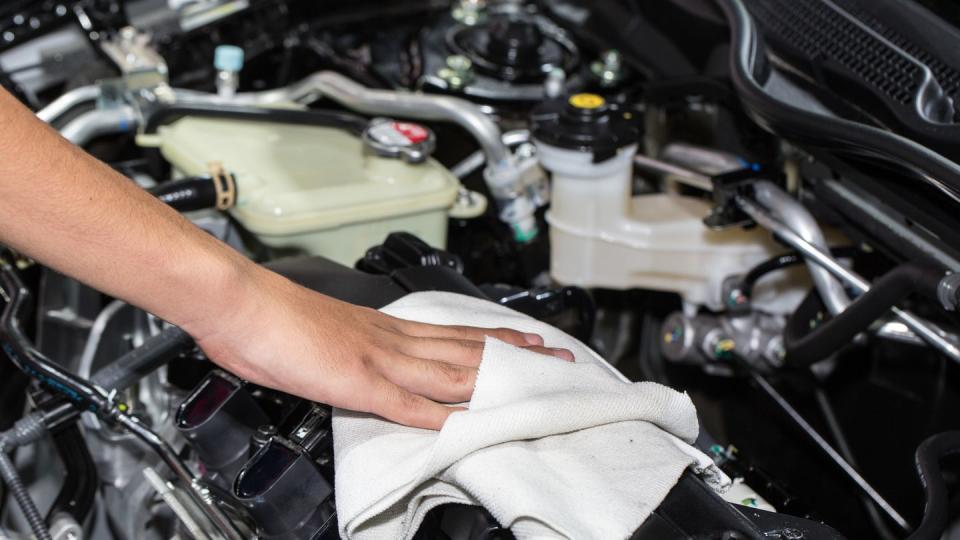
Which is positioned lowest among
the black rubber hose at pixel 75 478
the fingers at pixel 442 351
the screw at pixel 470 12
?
the black rubber hose at pixel 75 478

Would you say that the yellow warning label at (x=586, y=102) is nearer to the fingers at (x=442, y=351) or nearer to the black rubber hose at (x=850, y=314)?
the black rubber hose at (x=850, y=314)

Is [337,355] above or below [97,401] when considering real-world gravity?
above

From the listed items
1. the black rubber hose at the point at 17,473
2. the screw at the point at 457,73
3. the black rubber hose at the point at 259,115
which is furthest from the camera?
the screw at the point at 457,73

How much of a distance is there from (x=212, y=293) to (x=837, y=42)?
0.83 m

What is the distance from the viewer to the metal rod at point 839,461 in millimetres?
1054

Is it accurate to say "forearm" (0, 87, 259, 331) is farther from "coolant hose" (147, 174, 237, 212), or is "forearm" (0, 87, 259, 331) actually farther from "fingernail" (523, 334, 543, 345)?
"coolant hose" (147, 174, 237, 212)

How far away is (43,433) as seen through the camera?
1.02 m

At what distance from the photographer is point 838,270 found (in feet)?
3.79

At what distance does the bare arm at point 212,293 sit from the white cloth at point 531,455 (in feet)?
0.12

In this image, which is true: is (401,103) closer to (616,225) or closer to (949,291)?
(616,225)

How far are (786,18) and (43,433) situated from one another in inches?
39.5

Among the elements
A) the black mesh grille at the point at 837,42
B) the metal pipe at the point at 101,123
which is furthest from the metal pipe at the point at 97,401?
the black mesh grille at the point at 837,42

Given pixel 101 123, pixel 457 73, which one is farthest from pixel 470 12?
pixel 101 123

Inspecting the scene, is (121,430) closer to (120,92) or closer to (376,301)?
(376,301)
